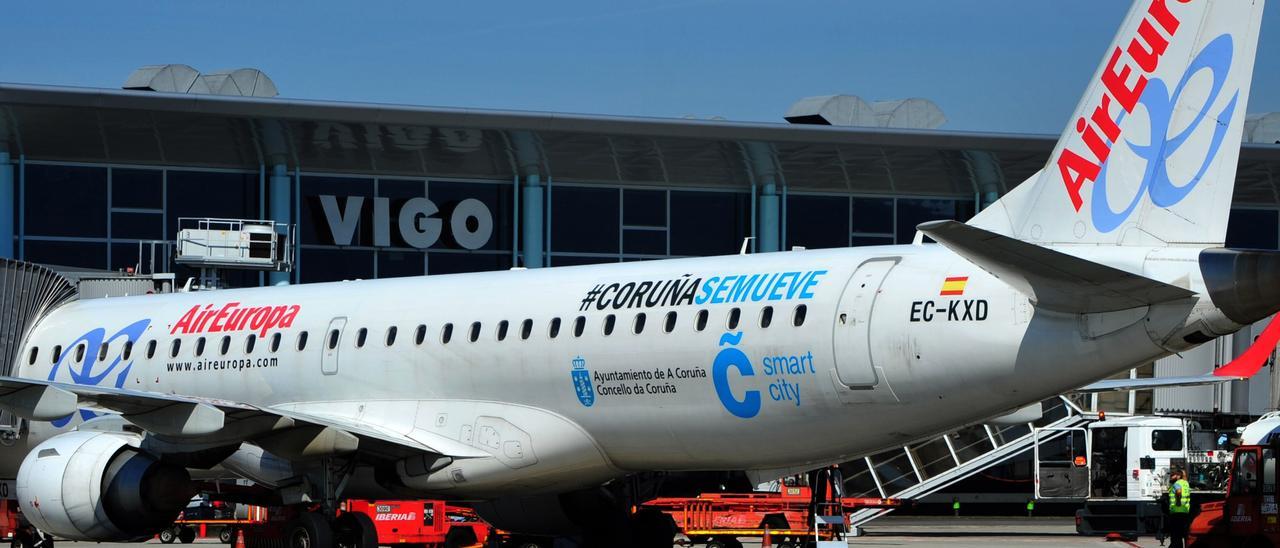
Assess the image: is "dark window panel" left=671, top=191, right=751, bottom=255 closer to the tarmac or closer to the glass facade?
the glass facade

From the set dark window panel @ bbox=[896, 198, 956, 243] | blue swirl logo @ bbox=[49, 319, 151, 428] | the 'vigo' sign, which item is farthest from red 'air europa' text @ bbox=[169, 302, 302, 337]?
dark window panel @ bbox=[896, 198, 956, 243]

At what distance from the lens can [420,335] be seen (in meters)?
19.4

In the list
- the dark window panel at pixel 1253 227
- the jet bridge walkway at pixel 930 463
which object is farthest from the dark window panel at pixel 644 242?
the dark window panel at pixel 1253 227

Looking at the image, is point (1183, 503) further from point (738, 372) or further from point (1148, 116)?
point (1148, 116)

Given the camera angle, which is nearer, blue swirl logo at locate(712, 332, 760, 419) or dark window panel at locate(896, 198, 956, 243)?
blue swirl logo at locate(712, 332, 760, 419)

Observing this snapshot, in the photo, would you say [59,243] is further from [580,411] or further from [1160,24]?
Answer: [1160,24]

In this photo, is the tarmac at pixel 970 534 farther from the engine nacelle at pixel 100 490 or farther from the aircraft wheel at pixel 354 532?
the aircraft wheel at pixel 354 532

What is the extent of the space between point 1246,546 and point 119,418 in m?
14.2

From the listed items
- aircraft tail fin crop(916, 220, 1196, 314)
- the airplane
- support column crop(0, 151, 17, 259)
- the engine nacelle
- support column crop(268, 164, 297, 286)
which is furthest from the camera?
support column crop(268, 164, 297, 286)

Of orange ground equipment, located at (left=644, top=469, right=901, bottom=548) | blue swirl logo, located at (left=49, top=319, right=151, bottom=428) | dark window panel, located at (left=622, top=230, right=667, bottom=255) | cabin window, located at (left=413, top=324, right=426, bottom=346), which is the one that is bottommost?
orange ground equipment, located at (left=644, top=469, right=901, bottom=548)

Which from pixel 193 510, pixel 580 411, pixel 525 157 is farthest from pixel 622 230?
pixel 580 411

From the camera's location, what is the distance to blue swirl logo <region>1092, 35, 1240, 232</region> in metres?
14.0

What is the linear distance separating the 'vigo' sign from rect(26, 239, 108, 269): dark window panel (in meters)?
5.78

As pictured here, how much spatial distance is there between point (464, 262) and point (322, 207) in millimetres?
4059
